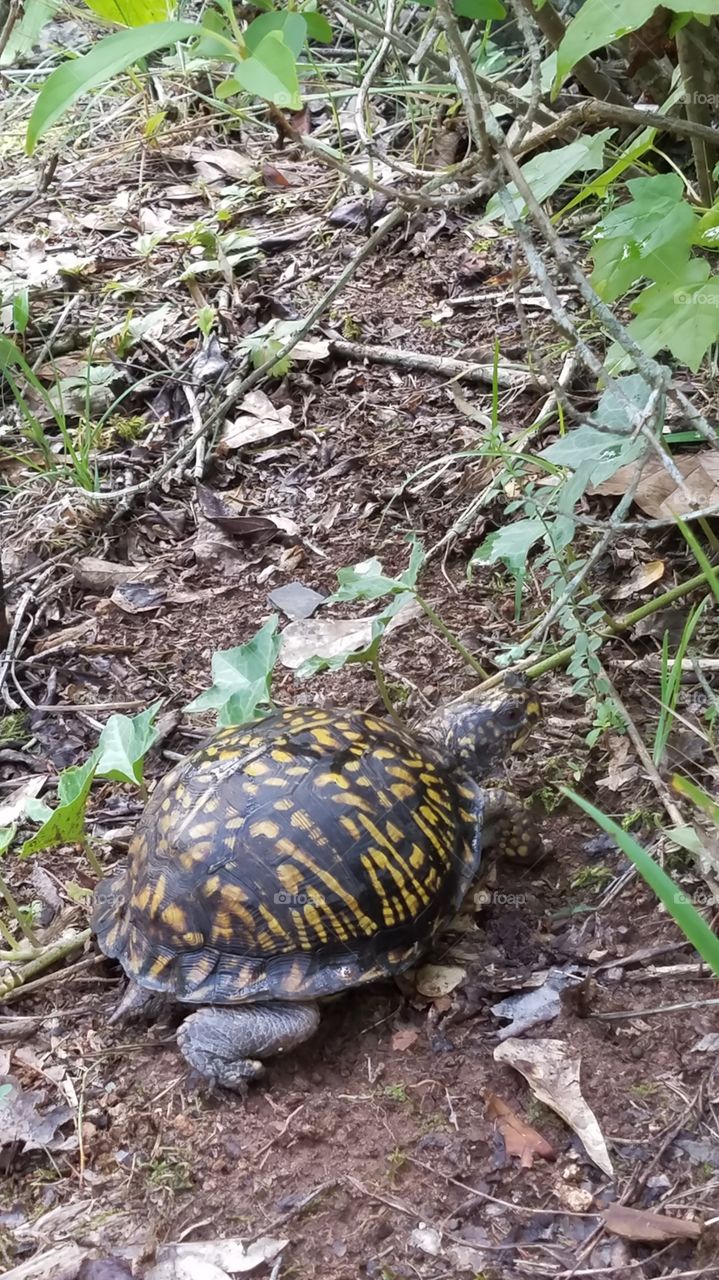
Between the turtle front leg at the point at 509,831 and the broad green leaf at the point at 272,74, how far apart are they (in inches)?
55.2

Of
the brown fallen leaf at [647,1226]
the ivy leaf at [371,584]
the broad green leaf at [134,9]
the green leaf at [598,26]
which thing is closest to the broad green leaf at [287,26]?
the broad green leaf at [134,9]

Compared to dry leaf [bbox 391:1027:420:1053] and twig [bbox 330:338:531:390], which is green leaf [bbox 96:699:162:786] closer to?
dry leaf [bbox 391:1027:420:1053]

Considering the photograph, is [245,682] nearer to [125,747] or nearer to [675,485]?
[125,747]

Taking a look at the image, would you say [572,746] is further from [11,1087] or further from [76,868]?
[11,1087]

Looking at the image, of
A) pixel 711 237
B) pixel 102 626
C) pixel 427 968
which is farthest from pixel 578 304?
pixel 427 968

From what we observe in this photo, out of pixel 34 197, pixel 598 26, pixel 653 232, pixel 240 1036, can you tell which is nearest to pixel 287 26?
pixel 598 26

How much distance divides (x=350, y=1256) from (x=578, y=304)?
275 centimetres

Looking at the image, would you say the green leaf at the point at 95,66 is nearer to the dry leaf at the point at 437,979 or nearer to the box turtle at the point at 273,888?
the box turtle at the point at 273,888

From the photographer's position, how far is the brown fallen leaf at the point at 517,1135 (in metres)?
1.58

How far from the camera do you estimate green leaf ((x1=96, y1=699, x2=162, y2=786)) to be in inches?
79.7

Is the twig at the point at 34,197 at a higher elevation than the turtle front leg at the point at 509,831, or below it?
higher

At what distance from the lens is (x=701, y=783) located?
6.75 feet

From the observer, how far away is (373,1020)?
76.4 inches

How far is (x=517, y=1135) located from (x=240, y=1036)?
518 mm
